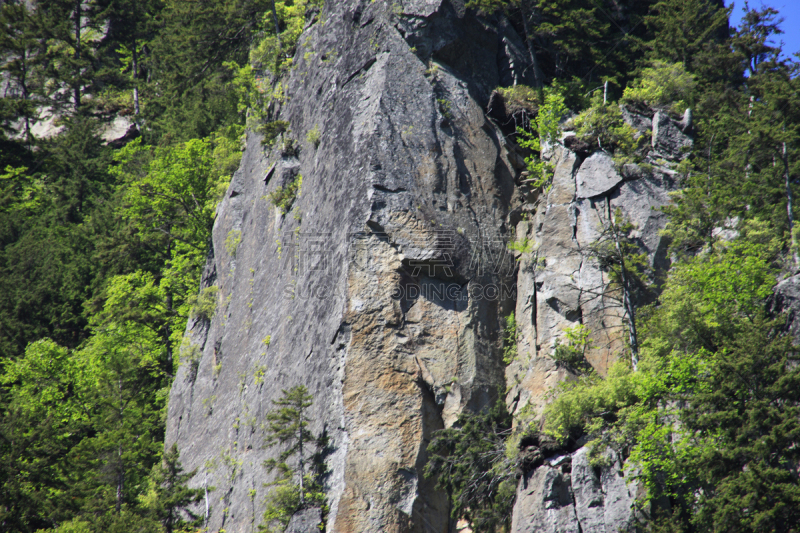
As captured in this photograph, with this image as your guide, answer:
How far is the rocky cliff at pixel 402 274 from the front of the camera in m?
15.1

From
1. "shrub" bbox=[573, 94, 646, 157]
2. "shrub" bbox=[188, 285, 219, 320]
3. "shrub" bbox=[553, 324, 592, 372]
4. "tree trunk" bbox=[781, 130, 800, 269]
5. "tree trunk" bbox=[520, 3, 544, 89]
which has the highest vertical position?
"tree trunk" bbox=[520, 3, 544, 89]

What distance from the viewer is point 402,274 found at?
16969 millimetres

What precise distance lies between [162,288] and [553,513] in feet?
72.1

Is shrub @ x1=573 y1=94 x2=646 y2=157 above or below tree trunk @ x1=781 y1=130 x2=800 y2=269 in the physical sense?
above

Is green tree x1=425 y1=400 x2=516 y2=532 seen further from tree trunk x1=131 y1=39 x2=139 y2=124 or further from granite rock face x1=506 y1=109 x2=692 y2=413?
tree trunk x1=131 y1=39 x2=139 y2=124

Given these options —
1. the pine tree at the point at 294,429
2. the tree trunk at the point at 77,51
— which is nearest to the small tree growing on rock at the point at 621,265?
the pine tree at the point at 294,429

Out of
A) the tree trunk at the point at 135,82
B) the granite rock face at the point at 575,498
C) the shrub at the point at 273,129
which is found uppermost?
the tree trunk at the point at 135,82

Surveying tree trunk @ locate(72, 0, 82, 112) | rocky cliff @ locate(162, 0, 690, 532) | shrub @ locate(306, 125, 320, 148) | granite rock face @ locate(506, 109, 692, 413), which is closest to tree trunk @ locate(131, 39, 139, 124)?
tree trunk @ locate(72, 0, 82, 112)

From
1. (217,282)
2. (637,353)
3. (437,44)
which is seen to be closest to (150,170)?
(217,282)

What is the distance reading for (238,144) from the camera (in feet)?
97.7

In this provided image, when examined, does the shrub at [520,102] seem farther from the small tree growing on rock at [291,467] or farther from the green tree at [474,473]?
the small tree growing on rock at [291,467]

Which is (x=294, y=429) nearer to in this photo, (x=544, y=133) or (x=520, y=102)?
(x=544, y=133)

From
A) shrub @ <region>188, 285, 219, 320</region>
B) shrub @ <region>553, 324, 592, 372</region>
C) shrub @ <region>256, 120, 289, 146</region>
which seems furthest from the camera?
shrub @ <region>188, 285, 219, 320</region>

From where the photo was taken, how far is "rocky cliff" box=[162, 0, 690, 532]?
15055mm
